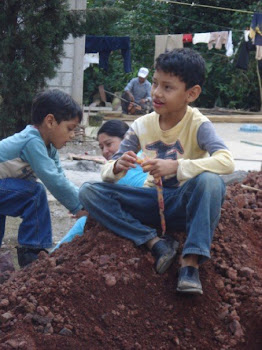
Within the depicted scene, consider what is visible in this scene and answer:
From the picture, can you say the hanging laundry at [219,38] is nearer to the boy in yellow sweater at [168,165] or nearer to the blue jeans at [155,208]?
the boy in yellow sweater at [168,165]

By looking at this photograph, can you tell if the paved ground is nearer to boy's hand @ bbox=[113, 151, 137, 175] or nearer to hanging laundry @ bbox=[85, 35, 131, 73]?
boy's hand @ bbox=[113, 151, 137, 175]

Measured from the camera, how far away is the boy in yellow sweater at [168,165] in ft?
10.6

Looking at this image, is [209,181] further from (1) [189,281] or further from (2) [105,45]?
(2) [105,45]

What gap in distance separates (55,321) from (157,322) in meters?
0.52

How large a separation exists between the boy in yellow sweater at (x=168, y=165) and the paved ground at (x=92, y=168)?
2.17m

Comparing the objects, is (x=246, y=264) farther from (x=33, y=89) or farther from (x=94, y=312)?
(x=33, y=89)

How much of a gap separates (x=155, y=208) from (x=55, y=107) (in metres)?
1.48

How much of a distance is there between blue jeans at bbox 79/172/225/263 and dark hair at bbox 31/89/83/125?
1224mm

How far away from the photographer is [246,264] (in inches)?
140

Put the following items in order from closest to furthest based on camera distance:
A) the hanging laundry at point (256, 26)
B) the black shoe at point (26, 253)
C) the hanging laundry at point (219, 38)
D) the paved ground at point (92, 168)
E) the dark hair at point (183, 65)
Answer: the dark hair at point (183, 65)
the black shoe at point (26, 253)
the paved ground at point (92, 168)
the hanging laundry at point (256, 26)
the hanging laundry at point (219, 38)

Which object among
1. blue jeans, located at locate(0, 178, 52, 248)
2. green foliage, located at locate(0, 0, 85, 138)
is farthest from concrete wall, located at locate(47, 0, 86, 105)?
blue jeans, located at locate(0, 178, 52, 248)

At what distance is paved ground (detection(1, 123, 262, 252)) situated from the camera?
602 cm

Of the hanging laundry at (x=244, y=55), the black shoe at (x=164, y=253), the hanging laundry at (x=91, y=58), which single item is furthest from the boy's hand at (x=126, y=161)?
the hanging laundry at (x=244, y=55)

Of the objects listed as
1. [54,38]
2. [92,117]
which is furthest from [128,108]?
[54,38]
